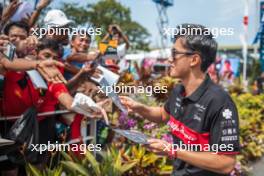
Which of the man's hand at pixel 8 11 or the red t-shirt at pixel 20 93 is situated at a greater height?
the man's hand at pixel 8 11

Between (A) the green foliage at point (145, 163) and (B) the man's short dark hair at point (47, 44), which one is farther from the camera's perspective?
(A) the green foliage at point (145, 163)

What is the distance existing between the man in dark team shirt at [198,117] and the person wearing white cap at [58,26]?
144 cm

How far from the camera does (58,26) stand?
3.71 meters

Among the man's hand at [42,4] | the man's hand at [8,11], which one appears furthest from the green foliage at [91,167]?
the man's hand at [42,4]

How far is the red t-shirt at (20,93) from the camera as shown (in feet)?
10.4

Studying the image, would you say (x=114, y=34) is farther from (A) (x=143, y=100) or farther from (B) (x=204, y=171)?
(B) (x=204, y=171)

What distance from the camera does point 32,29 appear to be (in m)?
3.67

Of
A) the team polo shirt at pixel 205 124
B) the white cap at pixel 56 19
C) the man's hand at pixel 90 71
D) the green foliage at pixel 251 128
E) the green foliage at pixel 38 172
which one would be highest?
the white cap at pixel 56 19

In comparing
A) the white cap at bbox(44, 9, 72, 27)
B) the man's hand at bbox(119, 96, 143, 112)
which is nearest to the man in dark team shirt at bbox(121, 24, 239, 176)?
the man's hand at bbox(119, 96, 143, 112)

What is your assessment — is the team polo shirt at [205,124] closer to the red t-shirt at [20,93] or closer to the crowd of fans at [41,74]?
the crowd of fans at [41,74]

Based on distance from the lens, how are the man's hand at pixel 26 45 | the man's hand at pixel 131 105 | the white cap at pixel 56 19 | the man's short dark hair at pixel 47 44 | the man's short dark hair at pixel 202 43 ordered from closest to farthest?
the man's short dark hair at pixel 202 43 < the man's hand at pixel 131 105 < the man's hand at pixel 26 45 < the man's short dark hair at pixel 47 44 < the white cap at pixel 56 19
